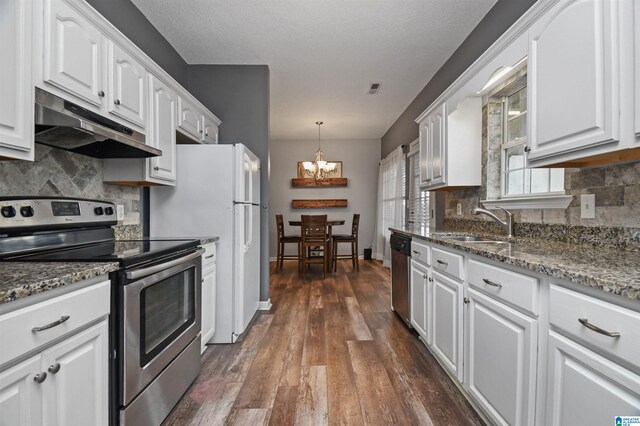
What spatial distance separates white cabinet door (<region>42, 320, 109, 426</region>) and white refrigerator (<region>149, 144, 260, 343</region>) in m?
1.36

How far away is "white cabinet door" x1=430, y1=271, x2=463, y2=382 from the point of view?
1.83 metres

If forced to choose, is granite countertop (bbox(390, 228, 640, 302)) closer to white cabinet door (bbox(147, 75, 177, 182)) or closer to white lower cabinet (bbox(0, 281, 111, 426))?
white lower cabinet (bbox(0, 281, 111, 426))

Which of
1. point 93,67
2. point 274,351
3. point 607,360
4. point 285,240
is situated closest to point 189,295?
point 274,351

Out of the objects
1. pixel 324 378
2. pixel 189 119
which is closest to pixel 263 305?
pixel 324 378

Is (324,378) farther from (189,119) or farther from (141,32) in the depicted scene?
(141,32)

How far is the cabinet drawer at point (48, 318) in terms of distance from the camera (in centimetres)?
83

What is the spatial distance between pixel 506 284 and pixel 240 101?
317 centimetres

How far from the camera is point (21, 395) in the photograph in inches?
34.7

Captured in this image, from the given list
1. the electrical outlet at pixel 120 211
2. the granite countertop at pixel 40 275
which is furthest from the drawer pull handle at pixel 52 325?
the electrical outlet at pixel 120 211

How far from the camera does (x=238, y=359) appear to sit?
7.70ft

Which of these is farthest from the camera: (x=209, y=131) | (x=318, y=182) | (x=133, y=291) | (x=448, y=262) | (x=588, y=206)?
(x=318, y=182)

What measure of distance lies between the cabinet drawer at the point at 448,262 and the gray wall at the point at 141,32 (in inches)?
107

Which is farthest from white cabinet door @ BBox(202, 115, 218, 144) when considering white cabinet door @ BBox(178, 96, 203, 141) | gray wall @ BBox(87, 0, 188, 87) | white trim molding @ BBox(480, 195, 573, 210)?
white trim molding @ BBox(480, 195, 573, 210)

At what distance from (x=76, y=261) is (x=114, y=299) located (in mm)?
202
